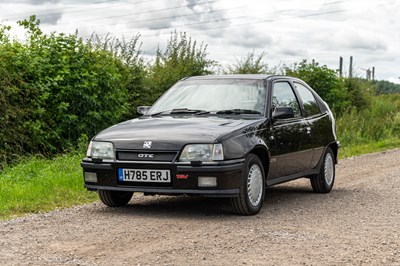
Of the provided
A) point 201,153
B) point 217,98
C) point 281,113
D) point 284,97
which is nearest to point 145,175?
point 201,153

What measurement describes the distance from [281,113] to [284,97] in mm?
977

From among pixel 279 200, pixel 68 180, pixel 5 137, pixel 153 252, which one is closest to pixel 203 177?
pixel 153 252

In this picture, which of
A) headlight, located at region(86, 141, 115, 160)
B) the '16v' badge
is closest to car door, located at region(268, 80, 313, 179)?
the '16v' badge

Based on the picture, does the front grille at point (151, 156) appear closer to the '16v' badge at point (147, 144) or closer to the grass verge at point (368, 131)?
the '16v' badge at point (147, 144)

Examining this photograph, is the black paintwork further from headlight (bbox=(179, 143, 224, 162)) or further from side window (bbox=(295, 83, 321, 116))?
side window (bbox=(295, 83, 321, 116))

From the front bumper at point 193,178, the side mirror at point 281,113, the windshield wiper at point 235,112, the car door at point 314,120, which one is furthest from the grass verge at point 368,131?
the front bumper at point 193,178

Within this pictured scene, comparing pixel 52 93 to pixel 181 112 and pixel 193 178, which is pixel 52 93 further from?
pixel 193 178

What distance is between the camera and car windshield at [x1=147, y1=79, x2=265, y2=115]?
9.40 m

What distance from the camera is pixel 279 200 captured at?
10289 mm

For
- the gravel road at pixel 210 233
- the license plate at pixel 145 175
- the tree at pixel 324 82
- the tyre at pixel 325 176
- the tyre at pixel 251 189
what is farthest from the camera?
the tree at pixel 324 82

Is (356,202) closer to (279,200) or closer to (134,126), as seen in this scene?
(279,200)

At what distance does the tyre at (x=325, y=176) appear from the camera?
11.0m

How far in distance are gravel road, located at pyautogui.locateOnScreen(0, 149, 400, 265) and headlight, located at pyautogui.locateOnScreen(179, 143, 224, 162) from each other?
0.68m

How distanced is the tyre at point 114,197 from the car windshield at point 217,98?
1.14 meters
